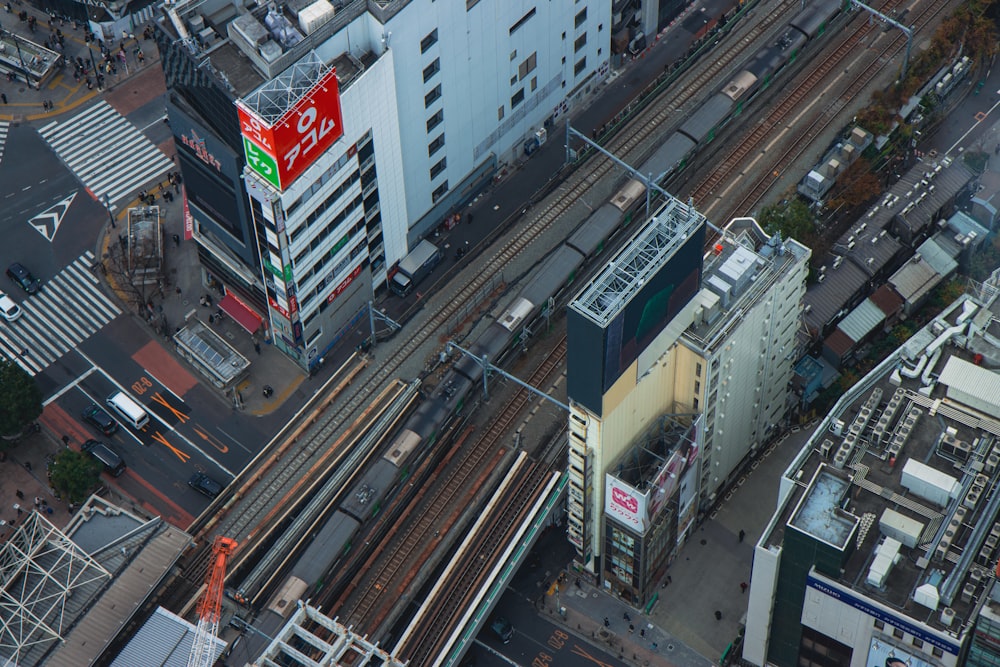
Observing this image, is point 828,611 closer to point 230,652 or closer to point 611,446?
point 611,446

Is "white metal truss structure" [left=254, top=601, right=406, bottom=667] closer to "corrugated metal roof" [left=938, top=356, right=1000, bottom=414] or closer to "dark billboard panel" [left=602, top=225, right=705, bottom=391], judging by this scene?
"dark billboard panel" [left=602, top=225, right=705, bottom=391]

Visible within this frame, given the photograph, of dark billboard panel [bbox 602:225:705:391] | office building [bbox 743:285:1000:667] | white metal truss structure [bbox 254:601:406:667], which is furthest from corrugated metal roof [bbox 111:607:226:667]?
office building [bbox 743:285:1000:667]

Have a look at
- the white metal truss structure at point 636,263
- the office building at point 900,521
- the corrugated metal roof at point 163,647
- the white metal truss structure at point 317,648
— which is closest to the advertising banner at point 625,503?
the office building at point 900,521

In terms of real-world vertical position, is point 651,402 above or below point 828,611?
above

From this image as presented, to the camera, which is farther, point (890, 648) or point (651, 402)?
point (651, 402)

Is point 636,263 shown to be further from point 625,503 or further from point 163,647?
point 163,647

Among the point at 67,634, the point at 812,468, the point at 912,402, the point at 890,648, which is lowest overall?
the point at 67,634

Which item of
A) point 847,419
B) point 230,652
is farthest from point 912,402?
point 230,652

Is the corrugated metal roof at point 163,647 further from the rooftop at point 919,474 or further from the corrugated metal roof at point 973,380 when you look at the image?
the corrugated metal roof at point 973,380
